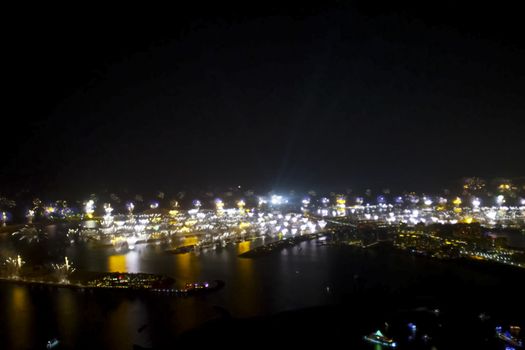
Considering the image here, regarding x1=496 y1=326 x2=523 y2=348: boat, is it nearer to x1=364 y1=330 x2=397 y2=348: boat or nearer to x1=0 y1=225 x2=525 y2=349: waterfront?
x1=0 y1=225 x2=525 y2=349: waterfront

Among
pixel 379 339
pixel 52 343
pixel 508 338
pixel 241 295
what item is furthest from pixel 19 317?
pixel 508 338

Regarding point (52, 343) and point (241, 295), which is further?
point (241, 295)

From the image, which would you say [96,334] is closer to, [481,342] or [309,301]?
[309,301]

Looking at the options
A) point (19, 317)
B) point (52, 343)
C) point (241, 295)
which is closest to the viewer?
point (52, 343)

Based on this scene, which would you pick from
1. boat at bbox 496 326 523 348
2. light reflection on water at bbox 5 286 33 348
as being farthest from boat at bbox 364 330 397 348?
light reflection on water at bbox 5 286 33 348

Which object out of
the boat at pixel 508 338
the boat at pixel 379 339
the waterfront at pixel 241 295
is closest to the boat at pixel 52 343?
the waterfront at pixel 241 295

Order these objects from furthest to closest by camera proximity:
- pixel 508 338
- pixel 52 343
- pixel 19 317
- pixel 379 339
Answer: pixel 19 317
pixel 52 343
pixel 508 338
pixel 379 339

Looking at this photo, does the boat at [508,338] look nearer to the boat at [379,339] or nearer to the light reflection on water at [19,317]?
the boat at [379,339]

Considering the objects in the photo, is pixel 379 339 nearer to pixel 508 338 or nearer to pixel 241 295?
pixel 508 338
